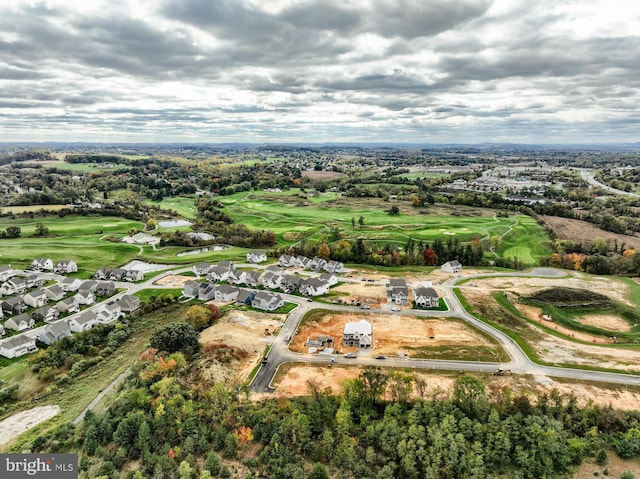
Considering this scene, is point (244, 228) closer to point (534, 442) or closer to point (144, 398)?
point (144, 398)

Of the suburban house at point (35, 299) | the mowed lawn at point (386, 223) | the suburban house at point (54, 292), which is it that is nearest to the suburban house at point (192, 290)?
the suburban house at point (54, 292)

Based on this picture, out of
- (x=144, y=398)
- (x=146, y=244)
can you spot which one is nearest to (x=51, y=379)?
(x=144, y=398)

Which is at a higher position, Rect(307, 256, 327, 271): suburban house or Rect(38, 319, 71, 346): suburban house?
Rect(307, 256, 327, 271): suburban house

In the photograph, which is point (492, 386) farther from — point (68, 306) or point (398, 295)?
point (68, 306)

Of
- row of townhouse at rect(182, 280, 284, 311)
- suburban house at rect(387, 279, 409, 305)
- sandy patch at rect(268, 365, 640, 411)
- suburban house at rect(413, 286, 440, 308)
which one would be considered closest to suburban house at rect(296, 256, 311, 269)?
row of townhouse at rect(182, 280, 284, 311)

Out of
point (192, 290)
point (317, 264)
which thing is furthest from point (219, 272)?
point (317, 264)

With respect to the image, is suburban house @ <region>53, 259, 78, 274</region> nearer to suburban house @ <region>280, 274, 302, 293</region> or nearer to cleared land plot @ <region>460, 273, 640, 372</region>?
suburban house @ <region>280, 274, 302, 293</region>
